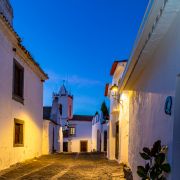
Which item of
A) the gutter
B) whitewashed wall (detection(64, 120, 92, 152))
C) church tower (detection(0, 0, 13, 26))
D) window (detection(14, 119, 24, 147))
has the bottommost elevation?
whitewashed wall (detection(64, 120, 92, 152))

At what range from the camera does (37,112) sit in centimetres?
1870

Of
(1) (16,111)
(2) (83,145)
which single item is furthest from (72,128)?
(1) (16,111)

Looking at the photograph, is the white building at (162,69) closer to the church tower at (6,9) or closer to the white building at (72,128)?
the church tower at (6,9)

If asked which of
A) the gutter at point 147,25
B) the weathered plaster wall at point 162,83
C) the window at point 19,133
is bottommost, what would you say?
the window at point 19,133

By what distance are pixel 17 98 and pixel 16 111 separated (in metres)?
0.52

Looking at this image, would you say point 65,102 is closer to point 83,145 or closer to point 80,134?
point 80,134

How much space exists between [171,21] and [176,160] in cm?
166

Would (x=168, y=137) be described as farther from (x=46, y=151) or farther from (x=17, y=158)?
(x=46, y=151)

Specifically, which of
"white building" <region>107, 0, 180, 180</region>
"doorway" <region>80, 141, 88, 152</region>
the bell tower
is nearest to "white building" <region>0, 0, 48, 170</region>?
"white building" <region>107, 0, 180, 180</region>

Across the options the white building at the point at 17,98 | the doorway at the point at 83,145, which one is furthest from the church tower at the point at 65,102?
the white building at the point at 17,98

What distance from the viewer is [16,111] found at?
44.3 ft

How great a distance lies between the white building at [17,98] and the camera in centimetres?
1137

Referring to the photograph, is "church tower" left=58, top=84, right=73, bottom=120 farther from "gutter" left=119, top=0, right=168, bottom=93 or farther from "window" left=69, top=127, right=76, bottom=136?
"gutter" left=119, top=0, right=168, bottom=93

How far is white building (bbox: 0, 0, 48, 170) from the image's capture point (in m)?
11.4
